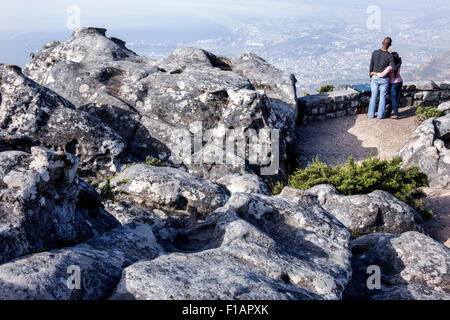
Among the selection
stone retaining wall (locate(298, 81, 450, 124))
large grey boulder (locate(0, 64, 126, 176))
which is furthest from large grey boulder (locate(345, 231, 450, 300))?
stone retaining wall (locate(298, 81, 450, 124))

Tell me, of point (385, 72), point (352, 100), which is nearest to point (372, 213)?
point (385, 72)

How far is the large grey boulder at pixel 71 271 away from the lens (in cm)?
299

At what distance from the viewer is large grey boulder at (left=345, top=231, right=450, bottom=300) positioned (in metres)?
4.61

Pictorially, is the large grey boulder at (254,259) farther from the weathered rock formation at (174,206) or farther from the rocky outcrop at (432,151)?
the rocky outcrop at (432,151)

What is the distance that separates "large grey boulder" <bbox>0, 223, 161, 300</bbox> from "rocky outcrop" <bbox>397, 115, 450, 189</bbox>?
11040mm

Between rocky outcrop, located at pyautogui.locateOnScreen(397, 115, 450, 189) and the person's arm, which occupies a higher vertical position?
the person's arm

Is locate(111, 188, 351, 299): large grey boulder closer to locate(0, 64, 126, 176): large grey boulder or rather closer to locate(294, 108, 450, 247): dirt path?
locate(0, 64, 126, 176): large grey boulder

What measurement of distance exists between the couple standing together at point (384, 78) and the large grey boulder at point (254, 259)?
40.6ft

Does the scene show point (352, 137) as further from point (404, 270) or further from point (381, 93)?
point (404, 270)

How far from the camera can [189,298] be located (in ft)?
10.5

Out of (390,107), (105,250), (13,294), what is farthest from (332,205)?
(390,107)

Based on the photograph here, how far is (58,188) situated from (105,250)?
957 millimetres

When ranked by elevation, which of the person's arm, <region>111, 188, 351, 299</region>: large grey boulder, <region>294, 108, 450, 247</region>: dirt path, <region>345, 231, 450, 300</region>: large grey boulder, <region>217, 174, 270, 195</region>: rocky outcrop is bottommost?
<region>294, 108, 450, 247</region>: dirt path
